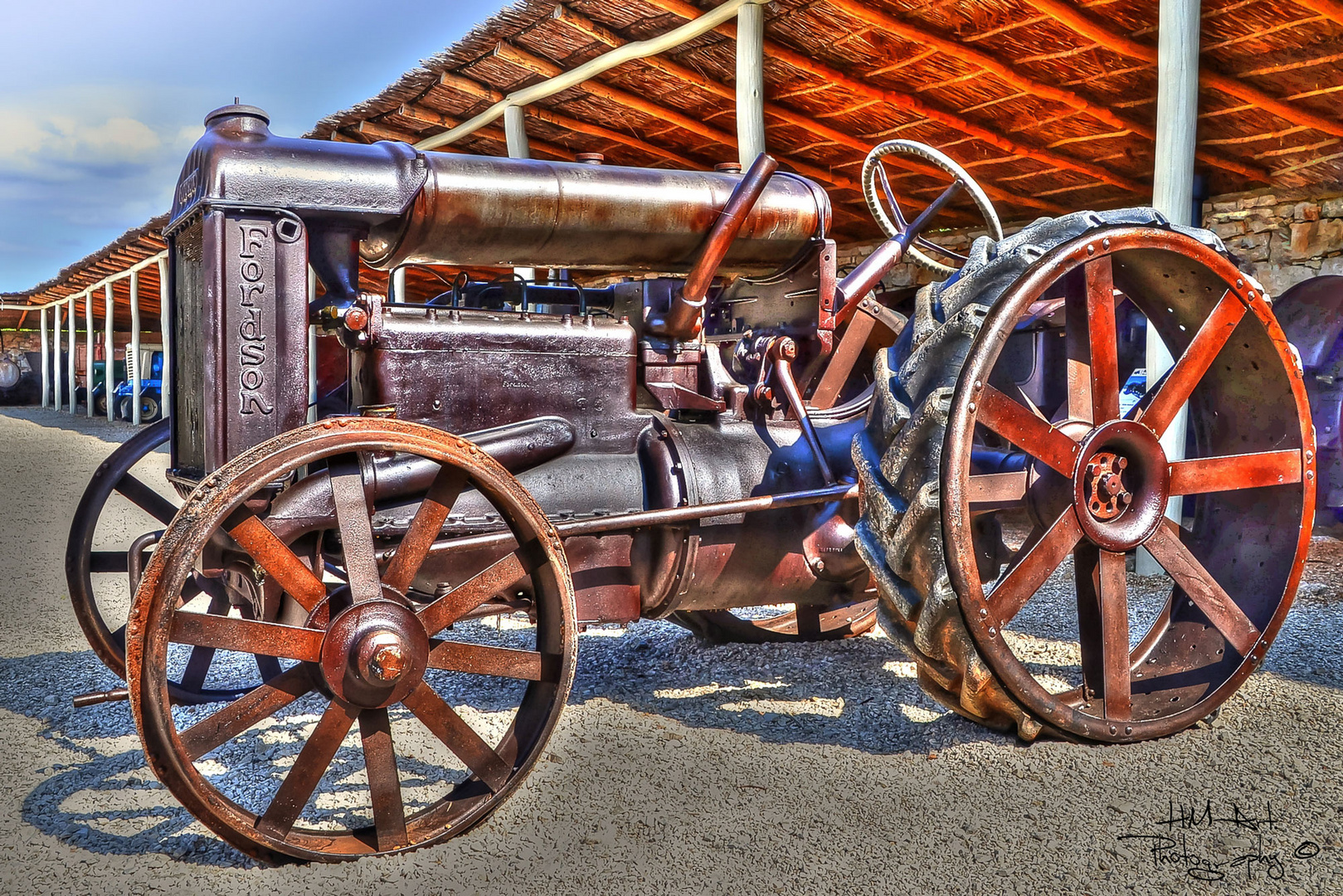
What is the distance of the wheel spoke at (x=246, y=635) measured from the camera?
180cm

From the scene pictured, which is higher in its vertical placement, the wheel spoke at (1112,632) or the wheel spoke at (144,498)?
the wheel spoke at (144,498)

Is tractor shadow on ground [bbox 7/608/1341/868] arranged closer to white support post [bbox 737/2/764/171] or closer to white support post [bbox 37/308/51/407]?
white support post [bbox 737/2/764/171]

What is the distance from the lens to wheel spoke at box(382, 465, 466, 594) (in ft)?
6.57

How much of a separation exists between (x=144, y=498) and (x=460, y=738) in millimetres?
1693

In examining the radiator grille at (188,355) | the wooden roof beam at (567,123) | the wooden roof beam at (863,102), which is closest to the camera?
the radiator grille at (188,355)

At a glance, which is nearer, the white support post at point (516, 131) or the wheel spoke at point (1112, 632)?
the wheel spoke at point (1112, 632)

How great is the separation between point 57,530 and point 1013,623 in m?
5.19

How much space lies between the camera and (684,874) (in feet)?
6.30

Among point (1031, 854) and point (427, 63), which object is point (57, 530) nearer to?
point (427, 63)

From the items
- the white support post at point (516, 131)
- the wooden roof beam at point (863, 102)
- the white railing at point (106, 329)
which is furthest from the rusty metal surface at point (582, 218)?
the white railing at point (106, 329)

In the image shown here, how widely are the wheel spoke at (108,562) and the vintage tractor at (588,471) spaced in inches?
0.5

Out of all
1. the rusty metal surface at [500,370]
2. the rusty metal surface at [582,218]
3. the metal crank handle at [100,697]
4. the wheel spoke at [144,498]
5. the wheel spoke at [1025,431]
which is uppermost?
the rusty metal surface at [582,218]

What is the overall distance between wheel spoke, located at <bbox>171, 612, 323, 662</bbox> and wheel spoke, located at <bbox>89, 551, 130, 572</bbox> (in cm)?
136

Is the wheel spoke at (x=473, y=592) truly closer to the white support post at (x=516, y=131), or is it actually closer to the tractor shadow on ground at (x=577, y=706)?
the tractor shadow on ground at (x=577, y=706)
